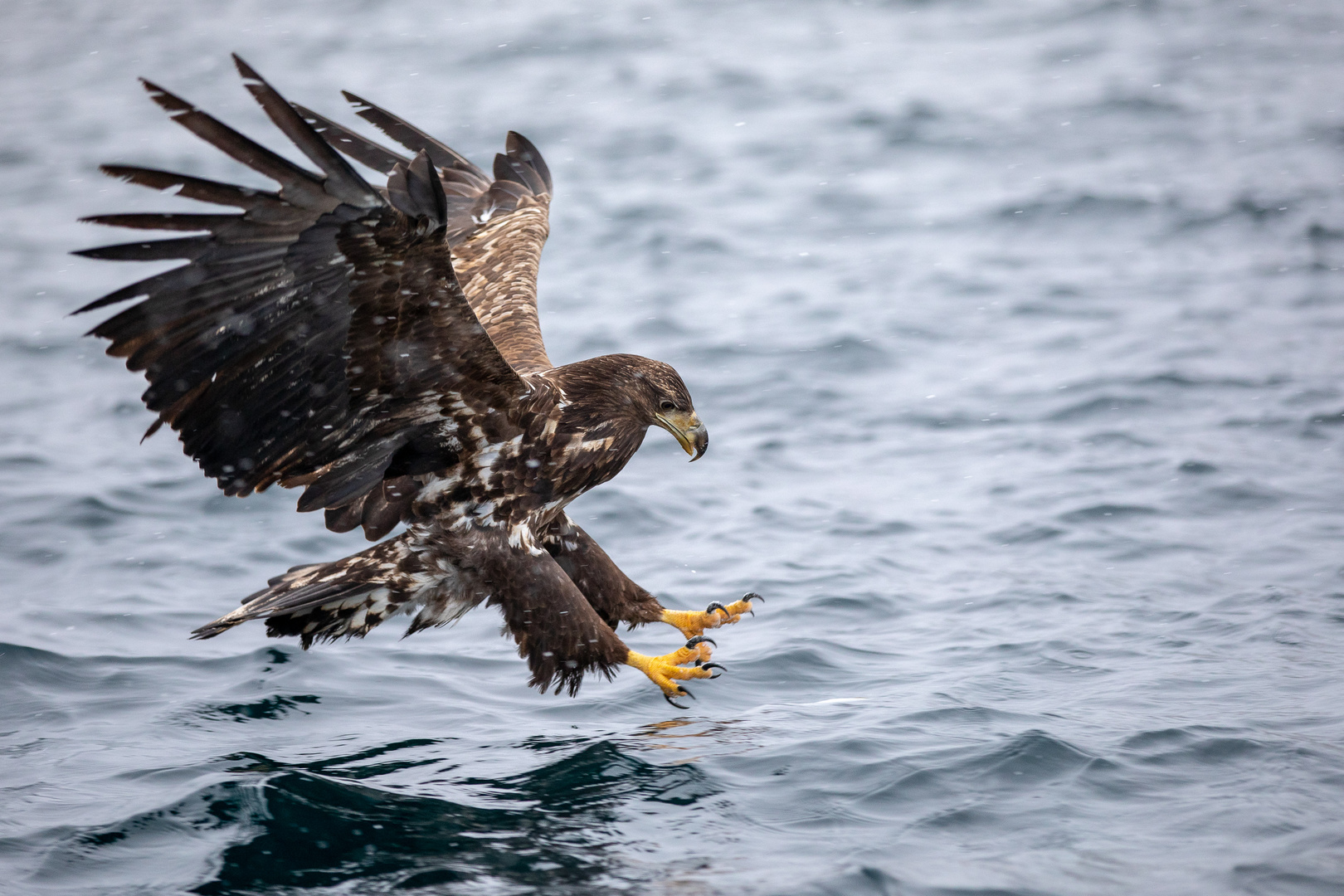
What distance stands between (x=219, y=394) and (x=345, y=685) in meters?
1.78

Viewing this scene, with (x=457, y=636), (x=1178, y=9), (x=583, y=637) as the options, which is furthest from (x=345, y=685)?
(x=1178, y=9)

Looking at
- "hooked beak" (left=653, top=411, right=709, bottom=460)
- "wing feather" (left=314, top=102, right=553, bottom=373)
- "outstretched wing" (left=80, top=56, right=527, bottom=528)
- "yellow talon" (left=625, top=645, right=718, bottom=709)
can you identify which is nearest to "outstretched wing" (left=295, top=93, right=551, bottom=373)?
"wing feather" (left=314, top=102, right=553, bottom=373)

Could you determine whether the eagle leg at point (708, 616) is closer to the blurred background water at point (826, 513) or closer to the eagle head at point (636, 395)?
the blurred background water at point (826, 513)

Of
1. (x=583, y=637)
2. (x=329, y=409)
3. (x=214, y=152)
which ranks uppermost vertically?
(x=214, y=152)

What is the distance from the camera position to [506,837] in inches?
185

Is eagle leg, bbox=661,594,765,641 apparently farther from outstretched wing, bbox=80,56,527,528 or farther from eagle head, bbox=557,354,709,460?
outstretched wing, bbox=80,56,527,528

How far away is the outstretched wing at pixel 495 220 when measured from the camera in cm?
669

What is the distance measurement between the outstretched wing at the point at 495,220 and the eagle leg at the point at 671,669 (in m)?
1.40

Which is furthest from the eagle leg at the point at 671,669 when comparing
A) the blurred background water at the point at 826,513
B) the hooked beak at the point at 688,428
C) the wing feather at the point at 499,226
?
the wing feather at the point at 499,226

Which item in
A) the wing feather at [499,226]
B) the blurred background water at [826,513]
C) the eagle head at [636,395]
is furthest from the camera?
the wing feather at [499,226]

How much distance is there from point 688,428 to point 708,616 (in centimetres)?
91

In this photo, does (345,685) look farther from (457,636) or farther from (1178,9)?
(1178,9)

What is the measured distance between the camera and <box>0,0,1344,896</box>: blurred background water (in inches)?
186

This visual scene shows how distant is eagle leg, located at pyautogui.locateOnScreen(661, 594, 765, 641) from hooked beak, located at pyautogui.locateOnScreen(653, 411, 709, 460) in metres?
0.76
